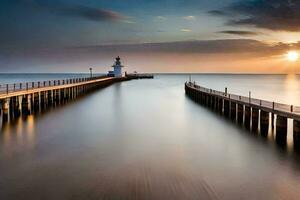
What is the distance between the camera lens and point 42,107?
1405 inches

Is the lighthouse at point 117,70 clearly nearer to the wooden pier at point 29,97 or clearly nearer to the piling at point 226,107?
the wooden pier at point 29,97

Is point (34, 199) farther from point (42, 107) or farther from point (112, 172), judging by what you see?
point (42, 107)

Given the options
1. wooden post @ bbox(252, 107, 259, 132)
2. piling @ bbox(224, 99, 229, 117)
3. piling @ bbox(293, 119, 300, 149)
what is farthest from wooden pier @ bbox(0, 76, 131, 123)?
piling @ bbox(293, 119, 300, 149)

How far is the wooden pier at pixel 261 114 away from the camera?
18.5 metres

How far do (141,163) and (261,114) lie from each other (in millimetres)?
11361

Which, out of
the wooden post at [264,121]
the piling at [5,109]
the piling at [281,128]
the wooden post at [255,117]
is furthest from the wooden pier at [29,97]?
the piling at [281,128]

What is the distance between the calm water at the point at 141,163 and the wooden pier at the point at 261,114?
1120mm

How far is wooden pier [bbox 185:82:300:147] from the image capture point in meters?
18.5

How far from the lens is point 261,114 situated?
23.0 m

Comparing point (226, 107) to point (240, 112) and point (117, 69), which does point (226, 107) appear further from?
point (117, 69)

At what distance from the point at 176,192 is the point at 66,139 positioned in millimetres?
10699

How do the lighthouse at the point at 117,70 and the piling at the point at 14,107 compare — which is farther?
the lighthouse at the point at 117,70

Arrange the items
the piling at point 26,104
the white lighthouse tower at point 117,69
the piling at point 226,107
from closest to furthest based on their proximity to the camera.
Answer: the piling at point 26,104
the piling at point 226,107
the white lighthouse tower at point 117,69

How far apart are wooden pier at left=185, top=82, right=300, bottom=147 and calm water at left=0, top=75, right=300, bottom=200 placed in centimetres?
112
